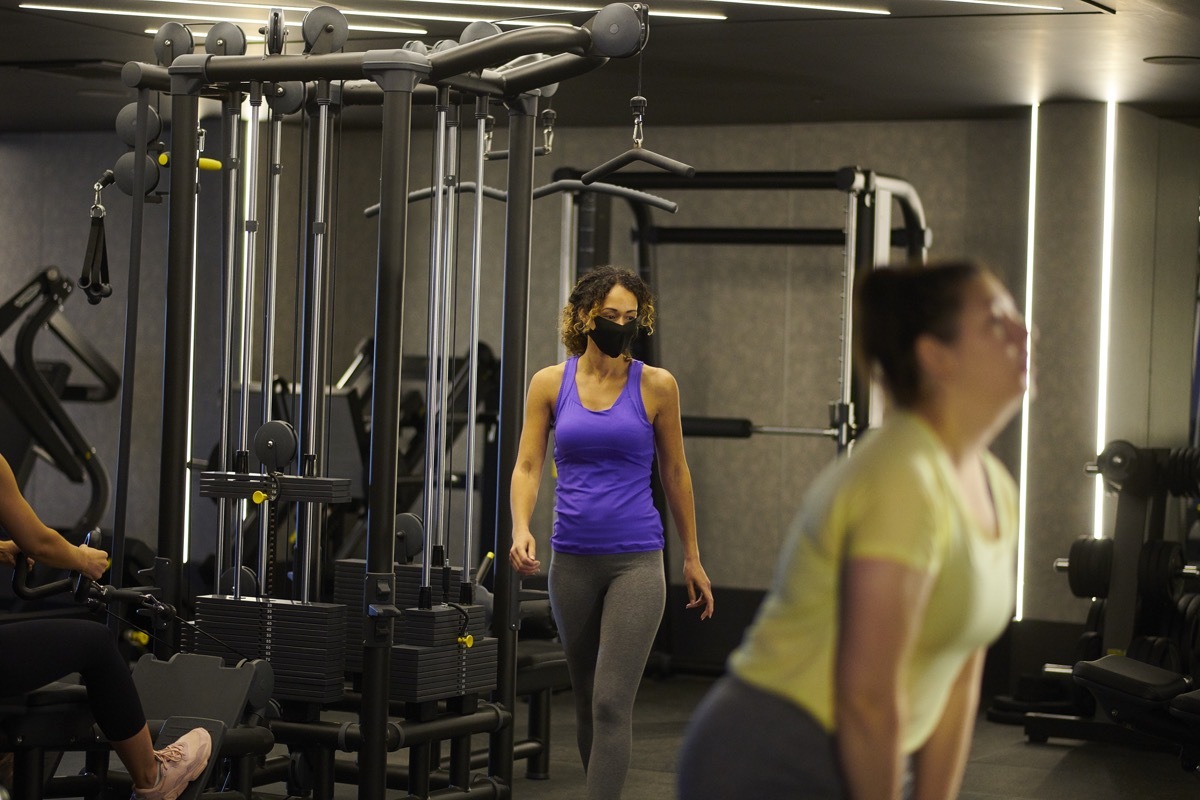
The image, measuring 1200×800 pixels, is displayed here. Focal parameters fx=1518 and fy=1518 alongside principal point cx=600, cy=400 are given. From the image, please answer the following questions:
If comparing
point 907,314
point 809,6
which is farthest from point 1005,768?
point 907,314

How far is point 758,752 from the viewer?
1.44 metres

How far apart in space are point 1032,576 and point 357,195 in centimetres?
375

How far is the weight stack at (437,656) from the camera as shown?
386cm

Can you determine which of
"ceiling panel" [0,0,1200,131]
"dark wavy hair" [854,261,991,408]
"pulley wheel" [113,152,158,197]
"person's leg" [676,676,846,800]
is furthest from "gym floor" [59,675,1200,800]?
"dark wavy hair" [854,261,991,408]

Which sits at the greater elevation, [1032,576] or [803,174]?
[803,174]

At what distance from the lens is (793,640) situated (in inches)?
56.3

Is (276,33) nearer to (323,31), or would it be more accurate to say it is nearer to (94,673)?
(323,31)

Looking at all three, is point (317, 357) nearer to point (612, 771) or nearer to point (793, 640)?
point (612, 771)

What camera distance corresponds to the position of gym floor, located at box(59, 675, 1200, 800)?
4.80 metres

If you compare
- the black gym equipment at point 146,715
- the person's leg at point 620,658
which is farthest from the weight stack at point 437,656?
the person's leg at point 620,658

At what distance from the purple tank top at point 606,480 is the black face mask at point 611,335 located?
0.29 feet

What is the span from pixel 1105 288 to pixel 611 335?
352 centimetres

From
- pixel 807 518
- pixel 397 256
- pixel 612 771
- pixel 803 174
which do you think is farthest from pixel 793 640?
pixel 803 174

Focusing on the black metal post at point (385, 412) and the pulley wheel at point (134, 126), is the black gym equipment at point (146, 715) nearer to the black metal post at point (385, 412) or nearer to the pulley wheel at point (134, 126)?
the black metal post at point (385, 412)
